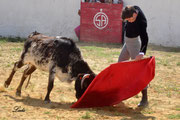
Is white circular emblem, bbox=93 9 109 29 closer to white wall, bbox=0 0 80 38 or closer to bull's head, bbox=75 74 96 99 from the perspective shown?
white wall, bbox=0 0 80 38

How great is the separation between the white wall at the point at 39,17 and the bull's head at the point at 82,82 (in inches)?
310

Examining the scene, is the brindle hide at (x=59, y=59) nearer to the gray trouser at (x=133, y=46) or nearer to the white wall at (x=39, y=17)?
the gray trouser at (x=133, y=46)

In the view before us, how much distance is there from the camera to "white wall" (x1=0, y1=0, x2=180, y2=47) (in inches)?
495

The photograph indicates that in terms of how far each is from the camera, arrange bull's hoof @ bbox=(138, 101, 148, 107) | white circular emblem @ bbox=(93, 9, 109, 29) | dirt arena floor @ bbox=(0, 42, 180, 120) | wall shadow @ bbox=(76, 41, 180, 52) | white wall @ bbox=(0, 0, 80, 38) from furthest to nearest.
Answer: white wall @ bbox=(0, 0, 80, 38) < white circular emblem @ bbox=(93, 9, 109, 29) < wall shadow @ bbox=(76, 41, 180, 52) < bull's hoof @ bbox=(138, 101, 148, 107) < dirt arena floor @ bbox=(0, 42, 180, 120)

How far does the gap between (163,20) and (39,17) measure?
16.7ft

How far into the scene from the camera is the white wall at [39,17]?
13.0 m

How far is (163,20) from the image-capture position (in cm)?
1261

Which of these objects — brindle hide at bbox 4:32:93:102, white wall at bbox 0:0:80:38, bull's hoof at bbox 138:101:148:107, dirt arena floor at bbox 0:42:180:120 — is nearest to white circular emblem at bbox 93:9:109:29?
white wall at bbox 0:0:80:38

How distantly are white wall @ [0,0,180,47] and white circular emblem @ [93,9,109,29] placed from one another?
0.98 metres

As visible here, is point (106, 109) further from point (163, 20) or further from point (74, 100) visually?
point (163, 20)

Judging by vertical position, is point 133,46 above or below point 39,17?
above

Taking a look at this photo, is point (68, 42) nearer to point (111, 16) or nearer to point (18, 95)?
point (18, 95)

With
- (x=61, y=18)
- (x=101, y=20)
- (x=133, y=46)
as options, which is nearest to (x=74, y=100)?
(x=133, y=46)

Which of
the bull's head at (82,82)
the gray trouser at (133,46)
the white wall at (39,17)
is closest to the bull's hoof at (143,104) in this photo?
the gray trouser at (133,46)
